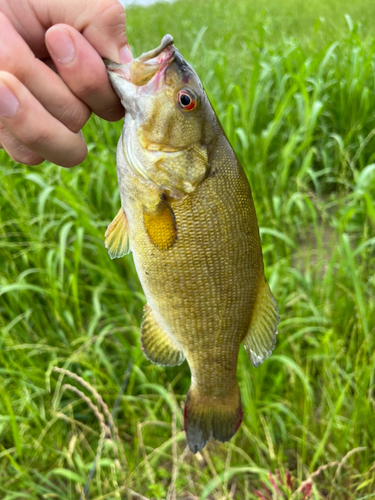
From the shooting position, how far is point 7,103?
856 mm

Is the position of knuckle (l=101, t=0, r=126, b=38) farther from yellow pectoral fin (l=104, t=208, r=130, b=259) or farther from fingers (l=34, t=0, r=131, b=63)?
yellow pectoral fin (l=104, t=208, r=130, b=259)

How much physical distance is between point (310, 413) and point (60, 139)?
4.88ft

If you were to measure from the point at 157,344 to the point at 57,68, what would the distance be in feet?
2.43

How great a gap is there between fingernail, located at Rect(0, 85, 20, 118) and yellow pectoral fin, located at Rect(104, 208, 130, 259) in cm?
32

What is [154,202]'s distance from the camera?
95 centimetres

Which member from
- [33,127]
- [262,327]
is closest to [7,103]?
[33,127]

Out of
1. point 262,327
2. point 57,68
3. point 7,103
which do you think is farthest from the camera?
point 262,327

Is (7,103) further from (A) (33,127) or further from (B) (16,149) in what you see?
(B) (16,149)

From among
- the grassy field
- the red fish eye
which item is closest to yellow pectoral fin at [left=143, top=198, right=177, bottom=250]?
the red fish eye

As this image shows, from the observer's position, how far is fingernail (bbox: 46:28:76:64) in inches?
34.8

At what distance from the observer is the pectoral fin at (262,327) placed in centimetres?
103

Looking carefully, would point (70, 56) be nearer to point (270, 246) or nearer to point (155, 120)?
point (155, 120)

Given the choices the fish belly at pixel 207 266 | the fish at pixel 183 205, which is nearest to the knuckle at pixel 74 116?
the fish at pixel 183 205

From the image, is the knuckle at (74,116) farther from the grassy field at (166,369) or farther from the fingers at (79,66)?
the grassy field at (166,369)
